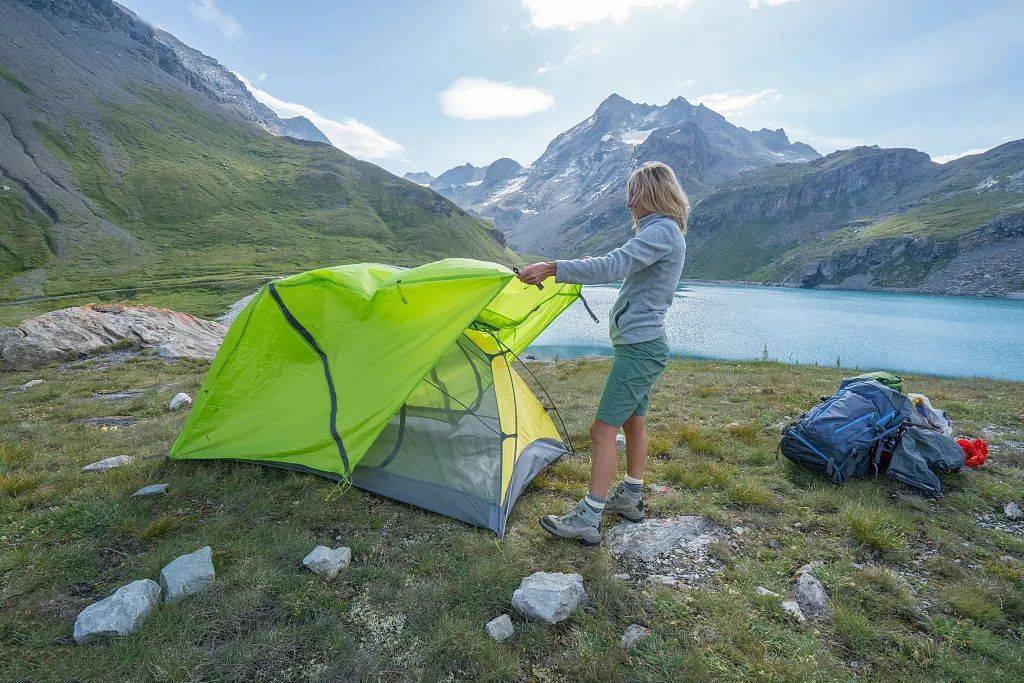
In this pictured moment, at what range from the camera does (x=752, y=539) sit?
4871 mm

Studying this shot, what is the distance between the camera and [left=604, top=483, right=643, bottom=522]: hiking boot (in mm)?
5234

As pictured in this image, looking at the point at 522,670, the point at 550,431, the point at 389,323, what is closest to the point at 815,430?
the point at 550,431

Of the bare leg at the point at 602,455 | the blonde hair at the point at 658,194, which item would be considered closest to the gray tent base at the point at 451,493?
the bare leg at the point at 602,455

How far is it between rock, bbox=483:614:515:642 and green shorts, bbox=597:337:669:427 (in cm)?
206

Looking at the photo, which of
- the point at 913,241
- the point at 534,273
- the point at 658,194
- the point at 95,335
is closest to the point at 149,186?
the point at 95,335

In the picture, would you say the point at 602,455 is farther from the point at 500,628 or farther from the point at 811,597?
the point at 811,597

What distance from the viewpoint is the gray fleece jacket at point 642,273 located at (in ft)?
14.2

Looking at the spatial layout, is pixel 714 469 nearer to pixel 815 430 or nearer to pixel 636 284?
pixel 815 430

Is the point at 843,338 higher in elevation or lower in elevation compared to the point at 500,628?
lower

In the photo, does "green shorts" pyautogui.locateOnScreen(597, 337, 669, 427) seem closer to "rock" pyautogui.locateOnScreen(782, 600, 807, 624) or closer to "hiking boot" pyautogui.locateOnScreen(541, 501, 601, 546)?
"hiking boot" pyautogui.locateOnScreen(541, 501, 601, 546)

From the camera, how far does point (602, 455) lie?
4766mm

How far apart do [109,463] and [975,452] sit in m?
12.4

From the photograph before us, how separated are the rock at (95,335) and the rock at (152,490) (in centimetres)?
1173

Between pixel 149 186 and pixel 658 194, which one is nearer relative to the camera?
pixel 658 194
